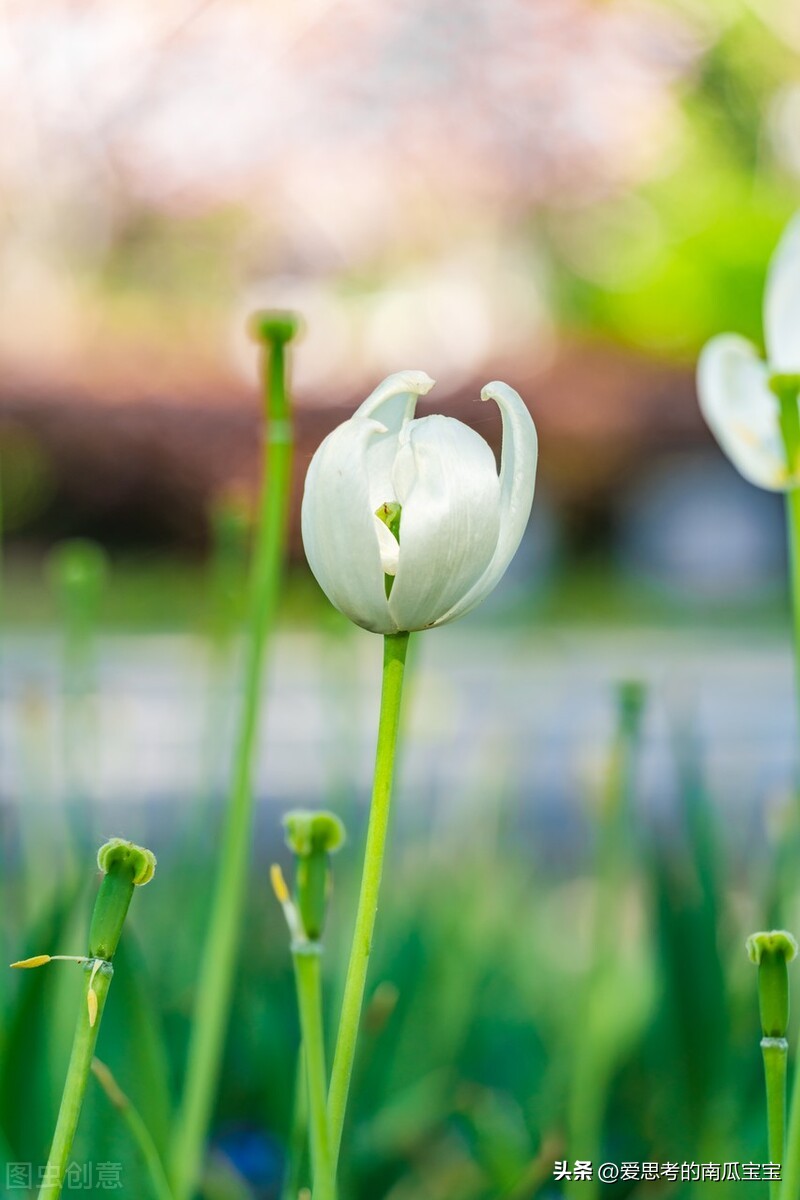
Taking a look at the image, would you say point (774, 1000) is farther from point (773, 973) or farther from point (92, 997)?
point (92, 997)

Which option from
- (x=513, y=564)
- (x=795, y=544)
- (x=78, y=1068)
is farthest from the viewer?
(x=513, y=564)

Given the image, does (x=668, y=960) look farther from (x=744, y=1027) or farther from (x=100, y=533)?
(x=100, y=533)

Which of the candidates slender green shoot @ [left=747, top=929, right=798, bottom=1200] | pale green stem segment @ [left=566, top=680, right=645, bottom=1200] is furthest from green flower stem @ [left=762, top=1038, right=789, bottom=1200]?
pale green stem segment @ [left=566, top=680, right=645, bottom=1200]

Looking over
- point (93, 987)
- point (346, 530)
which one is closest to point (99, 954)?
point (93, 987)

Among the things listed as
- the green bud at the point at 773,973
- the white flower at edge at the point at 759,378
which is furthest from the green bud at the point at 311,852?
the white flower at edge at the point at 759,378

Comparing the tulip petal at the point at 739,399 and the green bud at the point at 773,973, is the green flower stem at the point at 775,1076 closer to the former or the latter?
the green bud at the point at 773,973

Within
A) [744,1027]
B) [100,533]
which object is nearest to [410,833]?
[744,1027]

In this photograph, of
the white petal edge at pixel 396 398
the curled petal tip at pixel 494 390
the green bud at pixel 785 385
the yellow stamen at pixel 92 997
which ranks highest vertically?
the green bud at pixel 785 385
